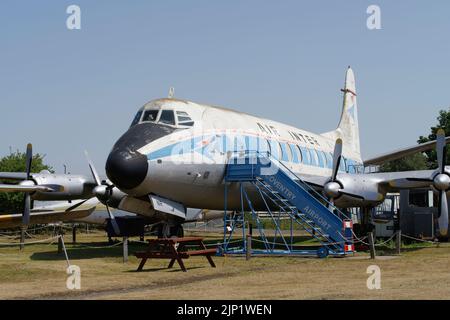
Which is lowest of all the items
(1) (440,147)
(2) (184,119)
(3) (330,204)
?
(3) (330,204)

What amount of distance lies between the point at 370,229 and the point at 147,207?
33.0ft

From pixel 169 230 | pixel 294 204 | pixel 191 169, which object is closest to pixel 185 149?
pixel 191 169

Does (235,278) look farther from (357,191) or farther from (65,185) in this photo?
(65,185)

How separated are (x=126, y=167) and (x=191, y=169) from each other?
277 cm

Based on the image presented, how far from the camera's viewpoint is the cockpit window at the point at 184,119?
73.2ft

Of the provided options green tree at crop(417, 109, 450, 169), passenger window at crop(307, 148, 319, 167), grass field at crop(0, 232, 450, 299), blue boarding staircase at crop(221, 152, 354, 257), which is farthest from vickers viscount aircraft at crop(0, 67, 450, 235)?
green tree at crop(417, 109, 450, 169)

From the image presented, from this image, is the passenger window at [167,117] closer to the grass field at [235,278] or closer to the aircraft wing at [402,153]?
the grass field at [235,278]

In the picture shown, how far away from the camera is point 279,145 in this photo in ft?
87.6

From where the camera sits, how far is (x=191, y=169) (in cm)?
2186

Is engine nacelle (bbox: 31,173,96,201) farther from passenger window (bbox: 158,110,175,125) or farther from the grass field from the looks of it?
passenger window (bbox: 158,110,175,125)

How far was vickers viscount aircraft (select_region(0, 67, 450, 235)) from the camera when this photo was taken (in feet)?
67.7

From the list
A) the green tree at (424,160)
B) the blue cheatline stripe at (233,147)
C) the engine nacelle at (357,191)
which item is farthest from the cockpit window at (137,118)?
the green tree at (424,160)
